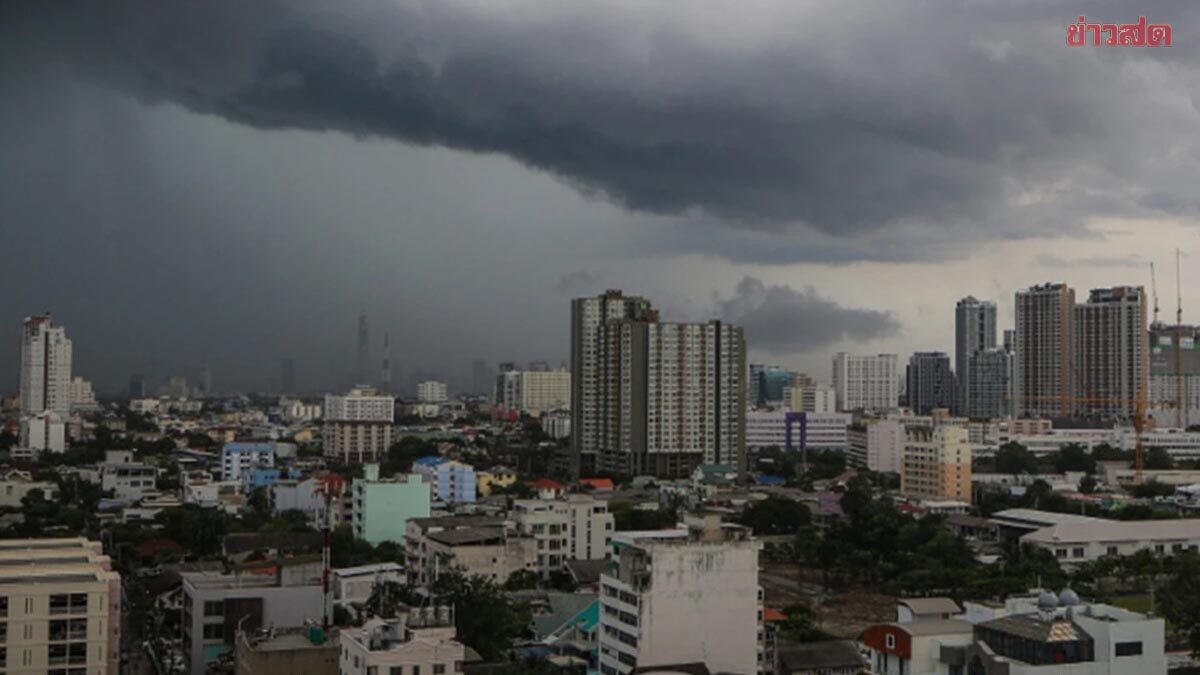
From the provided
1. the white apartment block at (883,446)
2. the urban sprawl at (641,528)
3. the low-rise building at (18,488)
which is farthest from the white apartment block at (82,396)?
the white apartment block at (883,446)

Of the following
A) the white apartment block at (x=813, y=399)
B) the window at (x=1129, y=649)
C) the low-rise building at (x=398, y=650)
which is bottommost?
the low-rise building at (x=398, y=650)

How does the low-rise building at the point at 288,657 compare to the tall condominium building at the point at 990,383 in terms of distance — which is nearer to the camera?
the low-rise building at the point at 288,657

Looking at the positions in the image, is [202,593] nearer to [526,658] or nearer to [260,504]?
[526,658]

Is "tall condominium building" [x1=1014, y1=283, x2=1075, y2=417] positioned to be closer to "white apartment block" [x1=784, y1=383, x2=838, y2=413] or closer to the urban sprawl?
the urban sprawl

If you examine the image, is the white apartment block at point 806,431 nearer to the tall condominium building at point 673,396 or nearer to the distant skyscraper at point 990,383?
the distant skyscraper at point 990,383

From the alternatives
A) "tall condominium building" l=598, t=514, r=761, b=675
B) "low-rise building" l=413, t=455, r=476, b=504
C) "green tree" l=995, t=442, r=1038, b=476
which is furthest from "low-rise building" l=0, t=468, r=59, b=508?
"green tree" l=995, t=442, r=1038, b=476

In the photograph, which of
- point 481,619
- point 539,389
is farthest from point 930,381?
point 481,619
